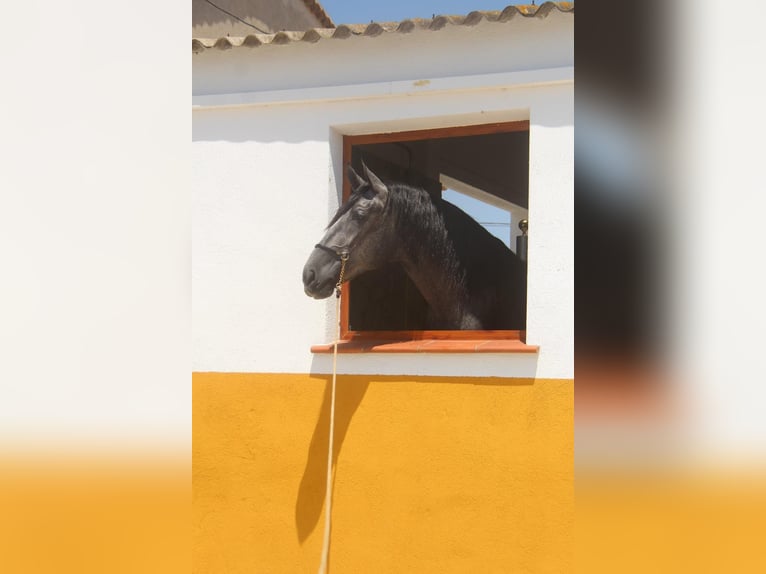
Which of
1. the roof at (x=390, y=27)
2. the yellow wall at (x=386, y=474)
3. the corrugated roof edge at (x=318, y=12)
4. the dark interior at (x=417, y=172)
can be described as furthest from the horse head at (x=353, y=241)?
the corrugated roof edge at (x=318, y=12)

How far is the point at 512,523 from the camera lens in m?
3.94

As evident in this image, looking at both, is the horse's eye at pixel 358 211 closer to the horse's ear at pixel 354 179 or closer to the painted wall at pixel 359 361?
the horse's ear at pixel 354 179

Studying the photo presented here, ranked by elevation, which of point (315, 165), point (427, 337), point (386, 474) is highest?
point (315, 165)

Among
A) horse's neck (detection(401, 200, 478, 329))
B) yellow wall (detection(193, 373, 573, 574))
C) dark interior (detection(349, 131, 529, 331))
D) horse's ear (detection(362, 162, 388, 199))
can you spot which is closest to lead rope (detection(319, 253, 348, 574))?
yellow wall (detection(193, 373, 573, 574))

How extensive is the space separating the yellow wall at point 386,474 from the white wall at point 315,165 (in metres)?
0.14

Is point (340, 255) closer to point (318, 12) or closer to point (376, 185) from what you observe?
point (376, 185)

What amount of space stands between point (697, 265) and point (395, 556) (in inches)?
126

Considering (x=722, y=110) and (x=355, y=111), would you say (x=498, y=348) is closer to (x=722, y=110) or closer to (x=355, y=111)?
(x=355, y=111)

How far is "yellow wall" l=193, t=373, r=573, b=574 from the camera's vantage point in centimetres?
391

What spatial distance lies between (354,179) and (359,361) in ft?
3.46

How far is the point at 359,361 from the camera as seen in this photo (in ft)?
13.9

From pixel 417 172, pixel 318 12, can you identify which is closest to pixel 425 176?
pixel 417 172

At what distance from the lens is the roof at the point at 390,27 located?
13.0 ft

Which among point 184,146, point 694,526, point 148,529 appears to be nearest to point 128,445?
point 148,529
